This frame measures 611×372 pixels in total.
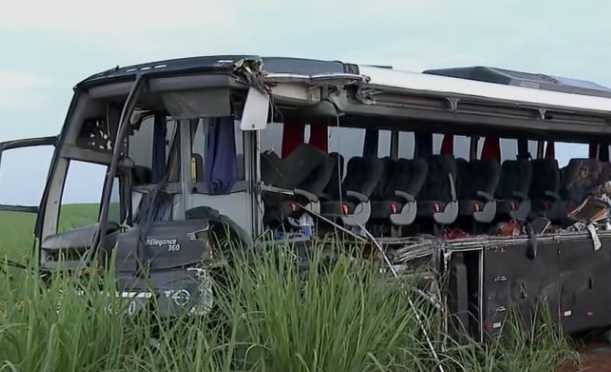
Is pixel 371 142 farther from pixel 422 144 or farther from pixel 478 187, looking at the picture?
pixel 478 187

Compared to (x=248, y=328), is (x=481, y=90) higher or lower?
higher

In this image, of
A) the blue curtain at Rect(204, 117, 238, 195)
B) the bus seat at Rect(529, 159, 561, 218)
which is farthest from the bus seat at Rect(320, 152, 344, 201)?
the bus seat at Rect(529, 159, 561, 218)

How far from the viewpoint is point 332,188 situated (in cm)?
673

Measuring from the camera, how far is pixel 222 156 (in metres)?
5.74

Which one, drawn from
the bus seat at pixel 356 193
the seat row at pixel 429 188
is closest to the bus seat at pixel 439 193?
the seat row at pixel 429 188

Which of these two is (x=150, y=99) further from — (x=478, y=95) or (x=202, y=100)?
(x=478, y=95)

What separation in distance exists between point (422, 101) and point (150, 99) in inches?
77.1

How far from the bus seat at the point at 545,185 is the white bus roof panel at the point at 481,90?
3.29 feet

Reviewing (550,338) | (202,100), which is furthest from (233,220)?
(550,338)

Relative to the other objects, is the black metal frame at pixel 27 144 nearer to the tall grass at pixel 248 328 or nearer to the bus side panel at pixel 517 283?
the tall grass at pixel 248 328

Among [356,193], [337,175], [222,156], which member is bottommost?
[356,193]

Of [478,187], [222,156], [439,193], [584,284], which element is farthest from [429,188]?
[222,156]

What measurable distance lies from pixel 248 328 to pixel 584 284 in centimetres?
442

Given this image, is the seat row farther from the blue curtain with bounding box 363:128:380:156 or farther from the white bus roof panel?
the white bus roof panel
